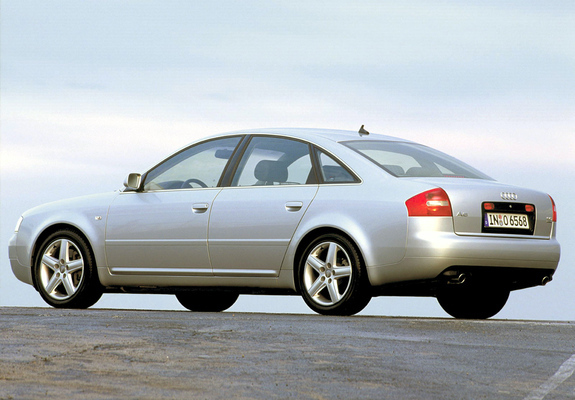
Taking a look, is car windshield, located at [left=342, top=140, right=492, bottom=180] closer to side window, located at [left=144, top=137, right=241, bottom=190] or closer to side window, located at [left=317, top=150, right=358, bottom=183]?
side window, located at [left=317, top=150, right=358, bottom=183]

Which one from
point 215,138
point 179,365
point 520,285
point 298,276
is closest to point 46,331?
point 179,365

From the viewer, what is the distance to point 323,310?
341 inches

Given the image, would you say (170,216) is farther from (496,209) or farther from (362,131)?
(496,209)

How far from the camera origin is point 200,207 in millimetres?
9461

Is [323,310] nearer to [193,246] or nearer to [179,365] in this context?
Answer: [193,246]

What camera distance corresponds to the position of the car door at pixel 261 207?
351 inches

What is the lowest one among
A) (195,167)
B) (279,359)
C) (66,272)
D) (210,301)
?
(210,301)

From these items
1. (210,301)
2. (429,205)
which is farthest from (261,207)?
(210,301)

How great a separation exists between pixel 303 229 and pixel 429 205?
3.93 feet

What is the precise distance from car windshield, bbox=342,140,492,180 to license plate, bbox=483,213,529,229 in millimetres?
699

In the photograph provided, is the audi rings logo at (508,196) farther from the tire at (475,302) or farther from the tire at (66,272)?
the tire at (66,272)

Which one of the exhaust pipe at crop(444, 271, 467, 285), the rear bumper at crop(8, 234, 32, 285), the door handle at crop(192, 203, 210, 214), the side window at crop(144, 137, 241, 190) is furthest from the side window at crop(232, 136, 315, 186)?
the rear bumper at crop(8, 234, 32, 285)

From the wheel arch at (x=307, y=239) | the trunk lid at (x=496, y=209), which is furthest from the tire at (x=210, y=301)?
the trunk lid at (x=496, y=209)

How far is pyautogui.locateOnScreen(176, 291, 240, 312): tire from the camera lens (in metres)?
11.3
